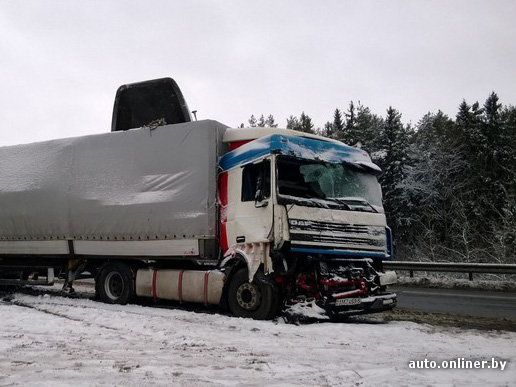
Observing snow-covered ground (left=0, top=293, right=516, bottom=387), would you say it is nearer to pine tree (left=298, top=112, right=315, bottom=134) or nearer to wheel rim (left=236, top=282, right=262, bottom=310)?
wheel rim (left=236, top=282, right=262, bottom=310)

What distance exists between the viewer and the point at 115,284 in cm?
1041

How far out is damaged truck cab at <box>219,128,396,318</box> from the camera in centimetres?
760

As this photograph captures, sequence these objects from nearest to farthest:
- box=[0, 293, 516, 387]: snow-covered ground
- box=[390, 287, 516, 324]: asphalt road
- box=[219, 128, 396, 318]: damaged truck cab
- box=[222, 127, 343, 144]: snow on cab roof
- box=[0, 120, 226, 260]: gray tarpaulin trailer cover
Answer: box=[0, 293, 516, 387]: snow-covered ground → box=[219, 128, 396, 318]: damaged truck cab → box=[222, 127, 343, 144]: snow on cab roof → box=[0, 120, 226, 260]: gray tarpaulin trailer cover → box=[390, 287, 516, 324]: asphalt road

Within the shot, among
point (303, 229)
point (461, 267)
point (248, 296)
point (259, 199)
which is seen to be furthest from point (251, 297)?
point (461, 267)

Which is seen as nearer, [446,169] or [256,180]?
[256,180]

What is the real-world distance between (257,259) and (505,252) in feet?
58.8

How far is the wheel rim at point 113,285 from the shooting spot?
1027cm

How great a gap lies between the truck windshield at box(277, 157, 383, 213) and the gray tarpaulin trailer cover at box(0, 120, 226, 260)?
1.80 metres

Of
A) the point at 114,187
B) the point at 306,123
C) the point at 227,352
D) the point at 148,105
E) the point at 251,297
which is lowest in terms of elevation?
the point at 227,352

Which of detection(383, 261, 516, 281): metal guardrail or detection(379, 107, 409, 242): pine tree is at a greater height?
detection(379, 107, 409, 242): pine tree

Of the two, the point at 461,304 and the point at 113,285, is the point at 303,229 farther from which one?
the point at 461,304

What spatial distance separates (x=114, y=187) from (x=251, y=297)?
4.17 meters

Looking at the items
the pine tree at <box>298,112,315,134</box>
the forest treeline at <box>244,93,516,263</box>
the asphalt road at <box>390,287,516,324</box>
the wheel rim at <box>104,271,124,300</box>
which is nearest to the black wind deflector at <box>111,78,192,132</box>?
the wheel rim at <box>104,271,124,300</box>

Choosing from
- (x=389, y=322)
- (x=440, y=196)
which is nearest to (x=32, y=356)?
(x=389, y=322)
